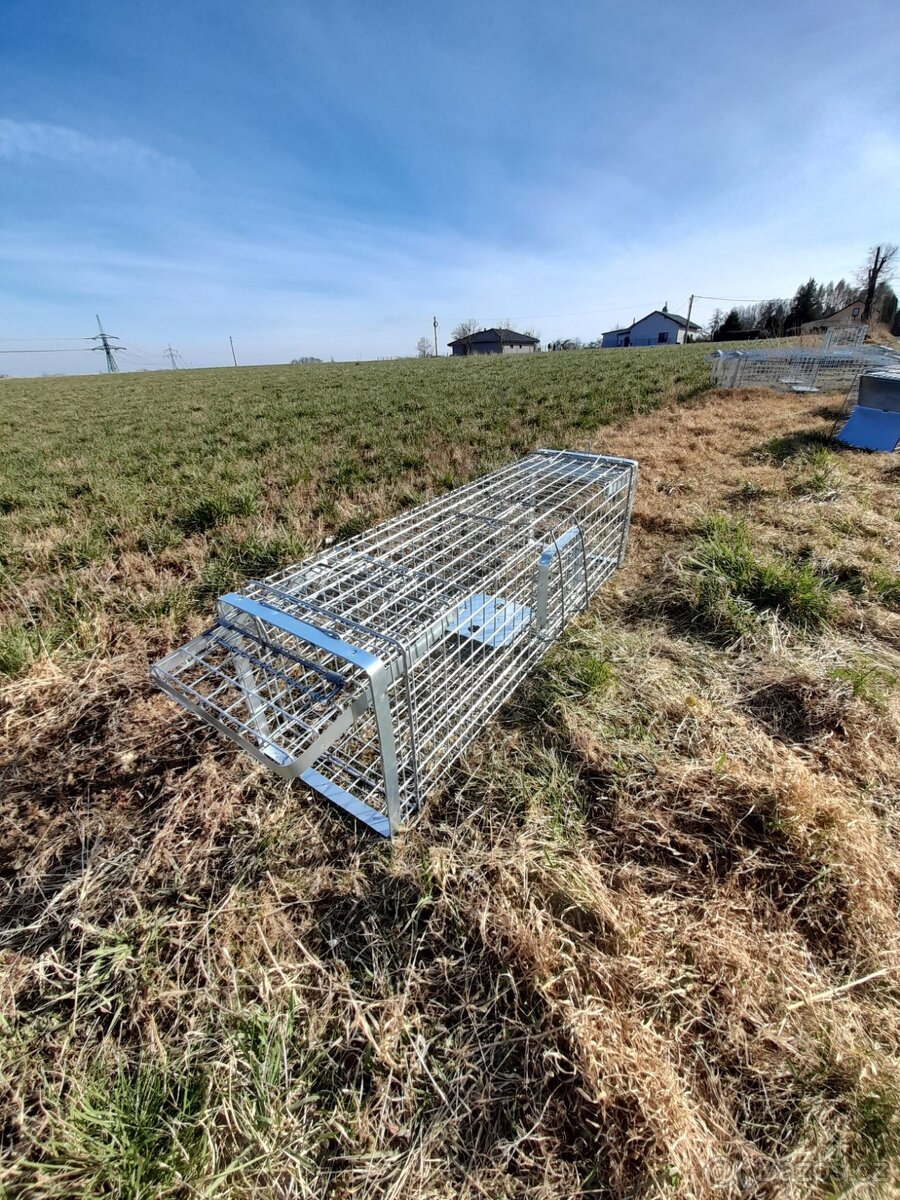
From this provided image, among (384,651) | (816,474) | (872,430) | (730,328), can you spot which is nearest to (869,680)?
(384,651)

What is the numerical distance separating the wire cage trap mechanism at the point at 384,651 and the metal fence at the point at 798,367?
341 inches

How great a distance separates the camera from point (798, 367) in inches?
362

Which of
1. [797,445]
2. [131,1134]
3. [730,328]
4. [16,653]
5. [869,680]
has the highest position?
[730,328]

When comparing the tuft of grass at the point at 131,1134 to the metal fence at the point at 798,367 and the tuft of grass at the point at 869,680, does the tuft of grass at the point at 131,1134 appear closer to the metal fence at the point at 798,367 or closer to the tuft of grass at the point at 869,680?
the tuft of grass at the point at 869,680

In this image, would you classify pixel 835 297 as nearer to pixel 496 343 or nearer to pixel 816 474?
pixel 496 343

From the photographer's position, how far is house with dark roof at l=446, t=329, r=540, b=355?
206 ft

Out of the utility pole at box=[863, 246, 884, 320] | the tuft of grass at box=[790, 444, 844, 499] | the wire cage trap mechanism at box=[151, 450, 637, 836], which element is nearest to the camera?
the wire cage trap mechanism at box=[151, 450, 637, 836]

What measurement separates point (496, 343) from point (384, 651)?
70.6 m

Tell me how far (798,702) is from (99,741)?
10.2 feet

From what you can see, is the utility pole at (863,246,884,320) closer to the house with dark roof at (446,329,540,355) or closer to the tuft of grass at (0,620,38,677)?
the house with dark roof at (446,329,540,355)

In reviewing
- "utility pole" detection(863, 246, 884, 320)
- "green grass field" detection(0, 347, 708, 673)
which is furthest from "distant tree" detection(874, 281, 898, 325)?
"green grass field" detection(0, 347, 708, 673)

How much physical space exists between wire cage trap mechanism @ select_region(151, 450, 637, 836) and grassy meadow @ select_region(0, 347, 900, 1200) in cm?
17

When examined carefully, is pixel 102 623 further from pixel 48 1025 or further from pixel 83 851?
pixel 48 1025

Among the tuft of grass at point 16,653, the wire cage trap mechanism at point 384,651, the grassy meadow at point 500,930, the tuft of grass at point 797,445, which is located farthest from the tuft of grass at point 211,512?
the tuft of grass at point 797,445
